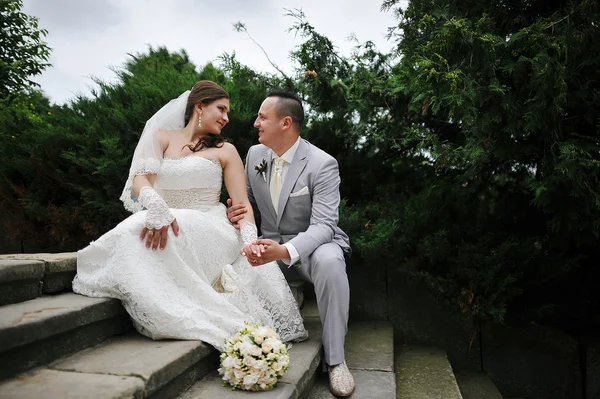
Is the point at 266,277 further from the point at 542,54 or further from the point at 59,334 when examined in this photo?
the point at 542,54

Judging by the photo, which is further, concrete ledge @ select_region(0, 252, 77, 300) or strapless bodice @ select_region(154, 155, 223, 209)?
strapless bodice @ select_region(154, 155, 223, 209)

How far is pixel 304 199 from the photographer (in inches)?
128

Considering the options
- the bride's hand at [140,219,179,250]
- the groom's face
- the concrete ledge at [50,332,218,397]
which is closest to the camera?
the concrete ledge at [50,332,218,397]

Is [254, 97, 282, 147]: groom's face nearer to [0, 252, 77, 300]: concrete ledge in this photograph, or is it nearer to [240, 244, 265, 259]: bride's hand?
[240, 244, 265, 259]: bride's hand

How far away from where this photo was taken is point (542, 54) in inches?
104

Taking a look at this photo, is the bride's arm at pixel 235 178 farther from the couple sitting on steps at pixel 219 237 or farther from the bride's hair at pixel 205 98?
the bride's hair at pixel 205 98

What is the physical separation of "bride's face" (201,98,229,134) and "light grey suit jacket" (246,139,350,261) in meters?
0.42

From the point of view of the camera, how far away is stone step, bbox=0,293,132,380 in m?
1.79

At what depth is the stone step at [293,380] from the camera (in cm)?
211

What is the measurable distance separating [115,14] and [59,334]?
2.80 m

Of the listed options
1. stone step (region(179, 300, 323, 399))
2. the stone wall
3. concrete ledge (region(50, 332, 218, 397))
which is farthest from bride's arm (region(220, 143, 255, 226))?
the stone wall

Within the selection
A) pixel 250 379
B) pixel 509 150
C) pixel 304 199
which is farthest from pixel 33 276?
pixel 509 150

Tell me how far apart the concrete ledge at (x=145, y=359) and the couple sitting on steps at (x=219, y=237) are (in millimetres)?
86

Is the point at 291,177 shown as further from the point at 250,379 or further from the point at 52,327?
the point at 52,327
